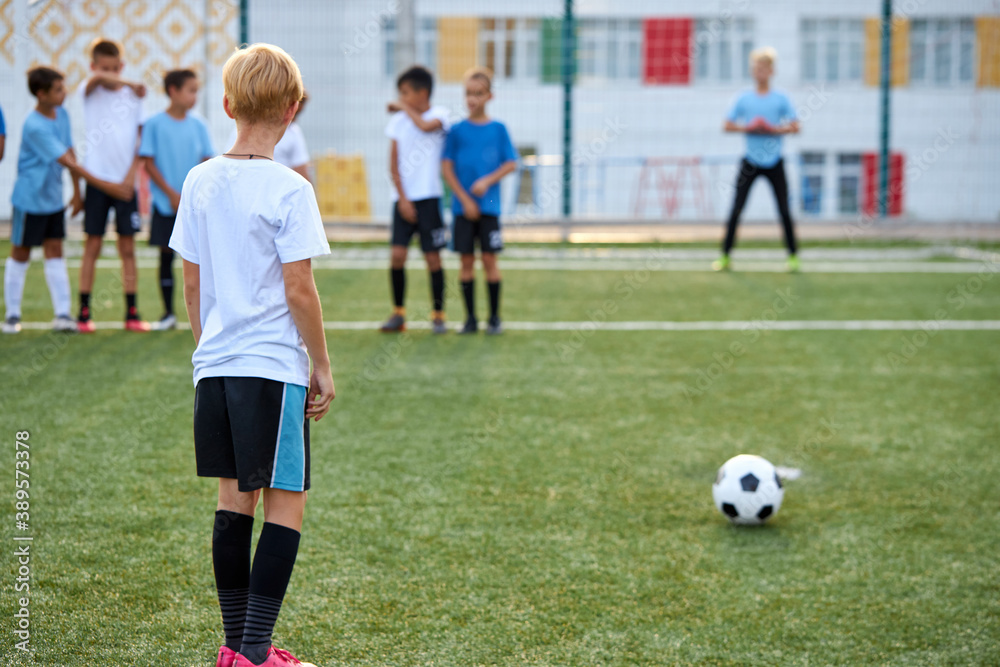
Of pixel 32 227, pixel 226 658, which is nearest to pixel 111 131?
pixel 32 227

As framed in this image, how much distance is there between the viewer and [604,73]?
1894cm

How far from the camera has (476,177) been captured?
709 cm

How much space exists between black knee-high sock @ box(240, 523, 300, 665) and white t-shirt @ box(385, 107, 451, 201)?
5021mm

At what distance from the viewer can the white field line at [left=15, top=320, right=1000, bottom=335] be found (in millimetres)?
7496

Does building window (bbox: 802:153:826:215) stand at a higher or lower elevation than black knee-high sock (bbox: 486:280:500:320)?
higher

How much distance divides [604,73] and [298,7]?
8.51 meters

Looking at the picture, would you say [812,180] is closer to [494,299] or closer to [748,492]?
[494,299]

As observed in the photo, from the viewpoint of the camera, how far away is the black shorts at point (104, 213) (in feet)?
22.7

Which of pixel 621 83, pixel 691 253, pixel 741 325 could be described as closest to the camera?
pixel 741 325

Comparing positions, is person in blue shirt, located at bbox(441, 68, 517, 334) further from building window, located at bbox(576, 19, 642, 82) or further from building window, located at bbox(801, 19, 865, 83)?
building window, located at bbox(801, 19, 865, 83)

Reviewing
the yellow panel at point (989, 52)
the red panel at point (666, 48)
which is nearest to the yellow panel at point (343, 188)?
the red panel at point (666, 48)

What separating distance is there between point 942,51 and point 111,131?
16.2m

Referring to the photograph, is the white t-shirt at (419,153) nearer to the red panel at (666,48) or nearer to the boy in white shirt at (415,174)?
the boy in white shirt at (415,174)

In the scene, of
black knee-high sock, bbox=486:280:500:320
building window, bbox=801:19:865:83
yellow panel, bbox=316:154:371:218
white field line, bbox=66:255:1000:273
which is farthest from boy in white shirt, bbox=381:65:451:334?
building window, bbox=801:19:865:83
